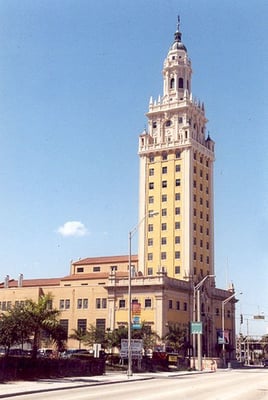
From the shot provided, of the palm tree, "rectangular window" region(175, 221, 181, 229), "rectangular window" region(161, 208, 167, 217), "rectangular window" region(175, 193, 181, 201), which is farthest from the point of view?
"rectangular window" region(161, 208, 167, 217)

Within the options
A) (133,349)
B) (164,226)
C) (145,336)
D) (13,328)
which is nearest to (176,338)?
(145,336)

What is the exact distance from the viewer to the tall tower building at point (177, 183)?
104m

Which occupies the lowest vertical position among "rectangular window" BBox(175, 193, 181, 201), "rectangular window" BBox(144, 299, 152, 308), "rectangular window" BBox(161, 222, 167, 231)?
"rectangular window" BBox(144, 299, 152, 308)

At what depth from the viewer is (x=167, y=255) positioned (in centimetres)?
10425

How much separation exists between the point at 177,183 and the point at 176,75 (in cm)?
2445

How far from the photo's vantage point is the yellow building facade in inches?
3686

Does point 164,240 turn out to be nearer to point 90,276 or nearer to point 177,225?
point 177,225

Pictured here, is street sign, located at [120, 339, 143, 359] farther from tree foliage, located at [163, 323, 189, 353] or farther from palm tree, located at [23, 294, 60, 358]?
tree foliage, located at [163, 323, 189, 353]

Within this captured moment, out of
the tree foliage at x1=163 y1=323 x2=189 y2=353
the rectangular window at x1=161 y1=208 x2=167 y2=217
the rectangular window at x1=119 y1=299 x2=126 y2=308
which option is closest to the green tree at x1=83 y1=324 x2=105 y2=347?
the tree foliage at x1=163 y1=323 x2=189 y2=353

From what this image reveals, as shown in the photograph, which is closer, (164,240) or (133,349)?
(133,349)

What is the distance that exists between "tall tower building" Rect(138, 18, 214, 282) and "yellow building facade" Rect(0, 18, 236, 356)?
179 mm

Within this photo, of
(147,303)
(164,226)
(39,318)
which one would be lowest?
(39,318)

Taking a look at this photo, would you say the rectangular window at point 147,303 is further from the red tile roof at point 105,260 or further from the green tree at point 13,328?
the green tree at point 13,328

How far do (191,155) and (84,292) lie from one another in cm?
A: 3176
